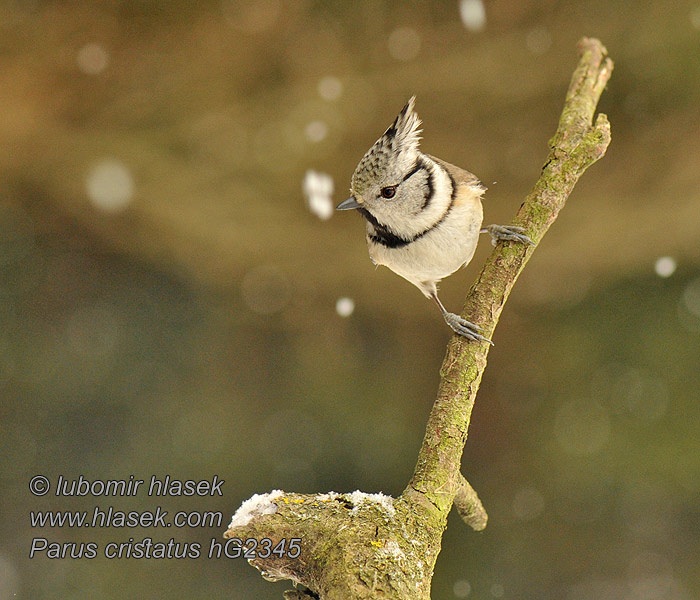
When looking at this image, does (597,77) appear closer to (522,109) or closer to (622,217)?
(522,109)

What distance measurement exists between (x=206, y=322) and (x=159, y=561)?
0.70 meters

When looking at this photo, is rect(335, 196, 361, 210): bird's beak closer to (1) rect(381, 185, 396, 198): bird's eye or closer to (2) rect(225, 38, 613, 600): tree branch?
(1) rect(381, 185, 396, 198): bird's eye

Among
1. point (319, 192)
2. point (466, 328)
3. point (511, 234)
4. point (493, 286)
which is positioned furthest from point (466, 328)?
point (319, 192)

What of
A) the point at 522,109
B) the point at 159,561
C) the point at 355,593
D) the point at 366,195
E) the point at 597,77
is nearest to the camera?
the point at 355,593

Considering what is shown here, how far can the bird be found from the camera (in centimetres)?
103

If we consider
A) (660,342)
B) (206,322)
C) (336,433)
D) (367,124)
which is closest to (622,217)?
(660,342)

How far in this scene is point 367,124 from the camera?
188 centimetres

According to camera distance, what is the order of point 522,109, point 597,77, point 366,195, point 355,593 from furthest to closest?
point 522,109
point 597,77
point 366,195
point 355,593

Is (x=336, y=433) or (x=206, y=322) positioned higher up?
(x=206, y=322)

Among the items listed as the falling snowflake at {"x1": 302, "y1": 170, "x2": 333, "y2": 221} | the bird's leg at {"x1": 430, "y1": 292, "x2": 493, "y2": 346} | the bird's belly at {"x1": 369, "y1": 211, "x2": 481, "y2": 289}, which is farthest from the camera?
the falling snowflake at {"x1": 302, "y1": 170, "x2": 333, "y2": 221}

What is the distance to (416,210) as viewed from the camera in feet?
3.65

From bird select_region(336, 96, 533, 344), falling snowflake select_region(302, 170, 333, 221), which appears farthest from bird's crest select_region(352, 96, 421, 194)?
falling snowflake select_region(302, 170, 333, 221)

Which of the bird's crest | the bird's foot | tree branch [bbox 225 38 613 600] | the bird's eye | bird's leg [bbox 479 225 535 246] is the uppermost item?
the bird's crest

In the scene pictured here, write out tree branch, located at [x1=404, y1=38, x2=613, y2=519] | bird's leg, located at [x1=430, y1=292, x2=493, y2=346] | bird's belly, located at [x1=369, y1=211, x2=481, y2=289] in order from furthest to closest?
bird's belly, located at [x1=369, y1=211, x2=481, y2=289] → bird's leg, located at [x1=430, y1=292, x2=493, y2=346] → tree branch, located at [x1=404, y1=38, x2=613, y2=519]
